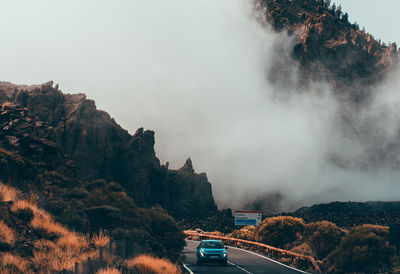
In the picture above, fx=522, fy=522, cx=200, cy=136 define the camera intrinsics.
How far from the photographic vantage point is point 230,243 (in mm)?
65125

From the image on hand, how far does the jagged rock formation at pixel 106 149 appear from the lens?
4178 inches

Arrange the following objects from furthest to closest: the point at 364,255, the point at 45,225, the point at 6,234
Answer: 1. the point at 364,255
2. the point at 45,225
3. the point at 6,234

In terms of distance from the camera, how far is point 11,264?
1600cm

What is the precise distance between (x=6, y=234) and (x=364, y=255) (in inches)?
827

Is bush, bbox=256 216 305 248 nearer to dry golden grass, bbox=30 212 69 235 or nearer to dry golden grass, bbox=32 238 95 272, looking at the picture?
dry golden grass, bbox=30 212 69 235

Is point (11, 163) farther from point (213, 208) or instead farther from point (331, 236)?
point (213, 208)

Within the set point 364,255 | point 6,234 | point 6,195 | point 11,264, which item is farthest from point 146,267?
point 364,255

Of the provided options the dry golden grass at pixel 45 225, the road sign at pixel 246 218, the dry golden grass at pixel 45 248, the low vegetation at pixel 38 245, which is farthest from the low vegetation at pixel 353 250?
the road sign at pixel 246 218

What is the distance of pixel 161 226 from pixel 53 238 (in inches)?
745

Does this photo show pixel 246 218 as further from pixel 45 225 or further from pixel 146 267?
pixel 45 225

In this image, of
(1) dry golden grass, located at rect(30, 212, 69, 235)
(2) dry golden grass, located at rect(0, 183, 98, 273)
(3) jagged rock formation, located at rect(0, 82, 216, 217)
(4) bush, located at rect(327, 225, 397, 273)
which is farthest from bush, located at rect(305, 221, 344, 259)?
(3) jagged rock formation, located at rect(0, 82, 216, 217)

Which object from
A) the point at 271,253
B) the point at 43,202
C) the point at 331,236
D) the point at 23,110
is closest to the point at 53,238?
the point at 43,202

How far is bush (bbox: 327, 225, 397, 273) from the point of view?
102 feet

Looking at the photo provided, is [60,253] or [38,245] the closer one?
[60,253]
